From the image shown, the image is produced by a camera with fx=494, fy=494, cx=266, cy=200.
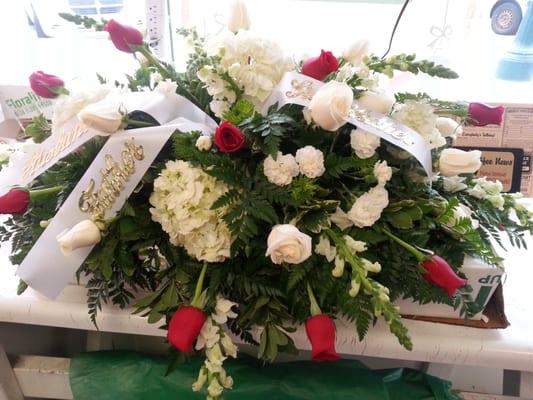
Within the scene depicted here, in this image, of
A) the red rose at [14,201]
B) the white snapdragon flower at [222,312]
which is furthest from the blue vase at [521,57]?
the red rose at [14,201]

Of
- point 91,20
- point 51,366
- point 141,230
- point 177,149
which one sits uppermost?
point 91,20

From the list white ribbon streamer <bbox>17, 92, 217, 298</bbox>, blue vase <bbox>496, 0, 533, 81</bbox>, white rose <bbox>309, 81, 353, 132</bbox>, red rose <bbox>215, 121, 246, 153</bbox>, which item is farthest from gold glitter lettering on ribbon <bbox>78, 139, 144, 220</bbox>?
blue vase <bbox>496, 0, 533, 81</bbox>

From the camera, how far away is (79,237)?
58 cm

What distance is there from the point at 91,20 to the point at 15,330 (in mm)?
556

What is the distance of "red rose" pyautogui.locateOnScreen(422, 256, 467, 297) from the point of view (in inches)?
22.0

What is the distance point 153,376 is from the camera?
793mm

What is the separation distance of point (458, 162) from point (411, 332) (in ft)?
0.78

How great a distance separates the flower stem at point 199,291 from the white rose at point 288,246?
119 millimetres

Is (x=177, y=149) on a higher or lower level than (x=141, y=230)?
higher

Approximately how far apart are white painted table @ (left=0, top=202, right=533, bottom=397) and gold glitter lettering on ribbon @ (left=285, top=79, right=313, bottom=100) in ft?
1.01

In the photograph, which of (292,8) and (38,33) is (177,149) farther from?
(38,33)

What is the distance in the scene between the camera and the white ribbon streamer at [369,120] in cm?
61

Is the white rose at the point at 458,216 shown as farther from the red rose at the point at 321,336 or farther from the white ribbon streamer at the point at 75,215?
the white ribbon streamer at the point at 75,215

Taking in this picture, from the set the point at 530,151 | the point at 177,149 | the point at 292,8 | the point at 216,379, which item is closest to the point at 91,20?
the point at 177,149
